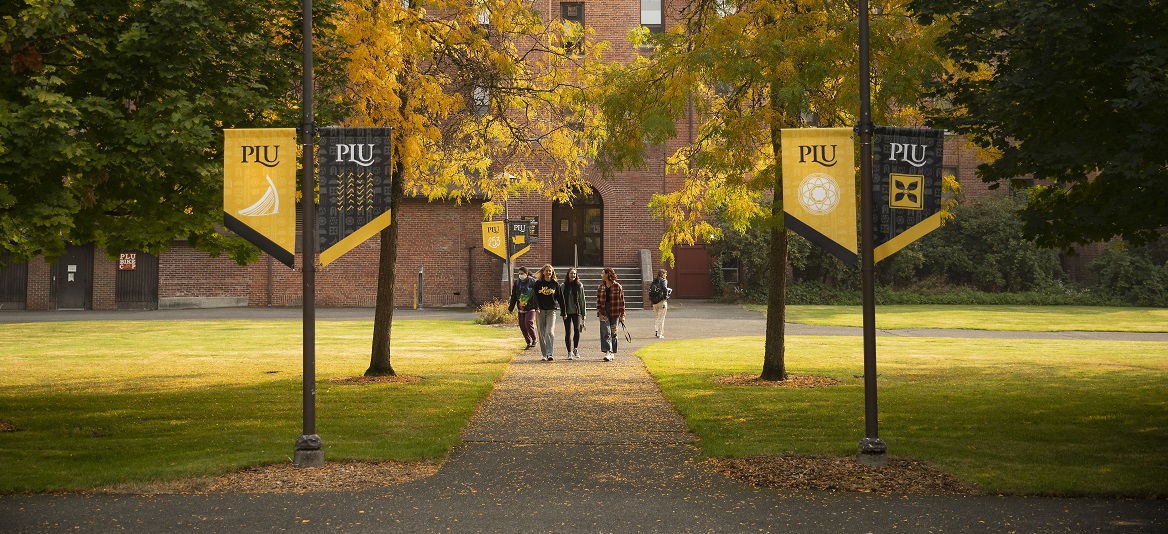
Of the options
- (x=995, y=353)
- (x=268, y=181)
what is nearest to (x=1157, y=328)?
(x=995, y=353)

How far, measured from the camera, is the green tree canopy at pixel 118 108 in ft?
29.0

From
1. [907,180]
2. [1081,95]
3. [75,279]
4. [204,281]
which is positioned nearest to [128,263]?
[75,279]

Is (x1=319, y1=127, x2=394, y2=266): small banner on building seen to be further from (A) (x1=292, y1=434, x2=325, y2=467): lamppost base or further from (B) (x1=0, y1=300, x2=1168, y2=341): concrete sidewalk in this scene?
(B) (x1=0, y1=300, x2=1168, y2=341): concrete sidewalk

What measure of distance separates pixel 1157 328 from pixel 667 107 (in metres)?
20.9

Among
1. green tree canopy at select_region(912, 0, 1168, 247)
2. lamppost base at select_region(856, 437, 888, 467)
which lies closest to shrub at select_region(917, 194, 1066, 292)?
green tree canopy at select_region(912, 0, 1168, 247)

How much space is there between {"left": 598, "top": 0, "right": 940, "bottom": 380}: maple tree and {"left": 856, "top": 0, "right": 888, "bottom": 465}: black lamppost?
269 centimetres

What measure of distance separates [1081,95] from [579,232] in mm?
30830

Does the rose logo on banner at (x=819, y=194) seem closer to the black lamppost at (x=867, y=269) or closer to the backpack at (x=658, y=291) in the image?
the black lamppost at (x=867, y=269)

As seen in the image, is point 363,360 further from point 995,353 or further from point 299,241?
point 299,241

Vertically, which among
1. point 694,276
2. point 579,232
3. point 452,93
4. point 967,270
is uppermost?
point 452,93

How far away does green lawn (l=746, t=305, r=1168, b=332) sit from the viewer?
28.7 meters

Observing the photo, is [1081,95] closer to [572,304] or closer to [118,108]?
[118,108]

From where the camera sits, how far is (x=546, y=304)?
1842 cm

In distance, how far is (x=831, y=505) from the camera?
752cm
